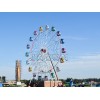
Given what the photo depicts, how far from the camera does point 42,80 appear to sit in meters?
17.5
